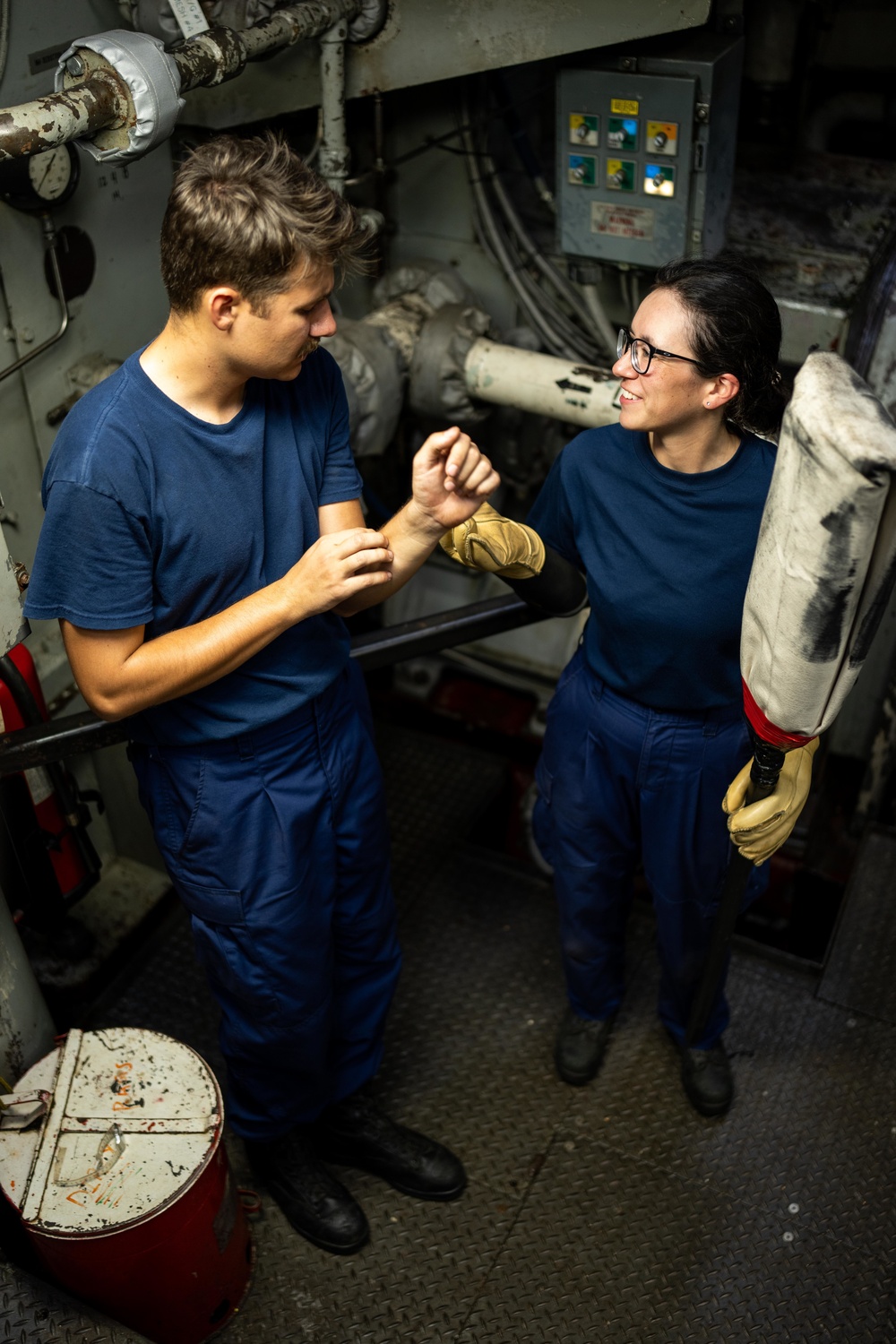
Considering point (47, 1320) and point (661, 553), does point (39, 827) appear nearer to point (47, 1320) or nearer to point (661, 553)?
point (47, 1320)

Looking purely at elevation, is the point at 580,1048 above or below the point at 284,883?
below

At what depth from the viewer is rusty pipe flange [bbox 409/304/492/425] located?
283cm

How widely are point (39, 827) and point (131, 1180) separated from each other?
71 centimetres

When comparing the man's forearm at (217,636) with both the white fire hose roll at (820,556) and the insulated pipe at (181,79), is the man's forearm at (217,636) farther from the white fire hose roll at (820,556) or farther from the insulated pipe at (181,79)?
the insulated pipe at (181,79)

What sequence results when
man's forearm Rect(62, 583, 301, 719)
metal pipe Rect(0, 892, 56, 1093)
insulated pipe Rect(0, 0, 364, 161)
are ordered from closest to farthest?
1. man's forearm Rect(62, 583, 301, 719)
2. insulated pipe Rect(0, 0, 364, 161)
3. metal pipe Rect(0, 892, 56, 1093)

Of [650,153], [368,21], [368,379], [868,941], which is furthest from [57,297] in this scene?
[868,941]

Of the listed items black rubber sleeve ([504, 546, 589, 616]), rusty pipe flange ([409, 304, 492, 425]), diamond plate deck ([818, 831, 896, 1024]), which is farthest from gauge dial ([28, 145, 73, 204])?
diamond plate deck ([818, 831, 896, 1024])

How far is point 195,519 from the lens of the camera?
1.57 meters

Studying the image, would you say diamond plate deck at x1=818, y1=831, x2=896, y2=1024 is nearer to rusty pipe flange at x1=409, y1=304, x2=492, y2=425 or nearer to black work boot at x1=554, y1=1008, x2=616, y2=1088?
black work boot at x1=554, y1=1008, x2=616, y2=1088

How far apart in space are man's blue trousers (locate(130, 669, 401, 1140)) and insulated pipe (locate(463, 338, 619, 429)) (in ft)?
3.31

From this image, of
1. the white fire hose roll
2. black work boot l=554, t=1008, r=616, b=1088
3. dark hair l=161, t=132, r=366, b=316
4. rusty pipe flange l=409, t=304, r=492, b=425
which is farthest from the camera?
rusty pipe flange l=409, t=304, r=492, b=425

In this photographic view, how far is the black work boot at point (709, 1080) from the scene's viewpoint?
2299mm

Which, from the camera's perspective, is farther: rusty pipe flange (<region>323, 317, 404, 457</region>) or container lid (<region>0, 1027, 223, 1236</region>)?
rusty pipe flange (<region>323, 317, 404, 457</region>)

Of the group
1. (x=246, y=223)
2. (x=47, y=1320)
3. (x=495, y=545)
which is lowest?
(x=47, y=1320)
